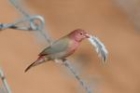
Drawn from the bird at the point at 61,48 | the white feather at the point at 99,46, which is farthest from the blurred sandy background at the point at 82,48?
the white feather at the point at 99,46

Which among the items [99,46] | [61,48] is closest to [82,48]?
[61,48]

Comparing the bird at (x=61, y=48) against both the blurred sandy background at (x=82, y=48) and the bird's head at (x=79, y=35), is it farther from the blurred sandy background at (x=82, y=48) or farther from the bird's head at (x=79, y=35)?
the blurred sandy background at (x=82, y=48)

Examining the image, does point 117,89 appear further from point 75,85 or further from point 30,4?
point 30,4

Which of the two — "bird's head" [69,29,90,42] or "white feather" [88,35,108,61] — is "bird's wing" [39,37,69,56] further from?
"white feather" [88,35,108,61]

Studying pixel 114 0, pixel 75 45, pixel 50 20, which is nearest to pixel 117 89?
pixel 50 20

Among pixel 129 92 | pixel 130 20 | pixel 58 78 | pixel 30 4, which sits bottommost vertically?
pixel 129 92

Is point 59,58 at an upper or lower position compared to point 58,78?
lower

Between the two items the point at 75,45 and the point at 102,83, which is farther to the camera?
the point at 102,83

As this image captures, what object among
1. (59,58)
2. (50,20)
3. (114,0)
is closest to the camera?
(59,58)
